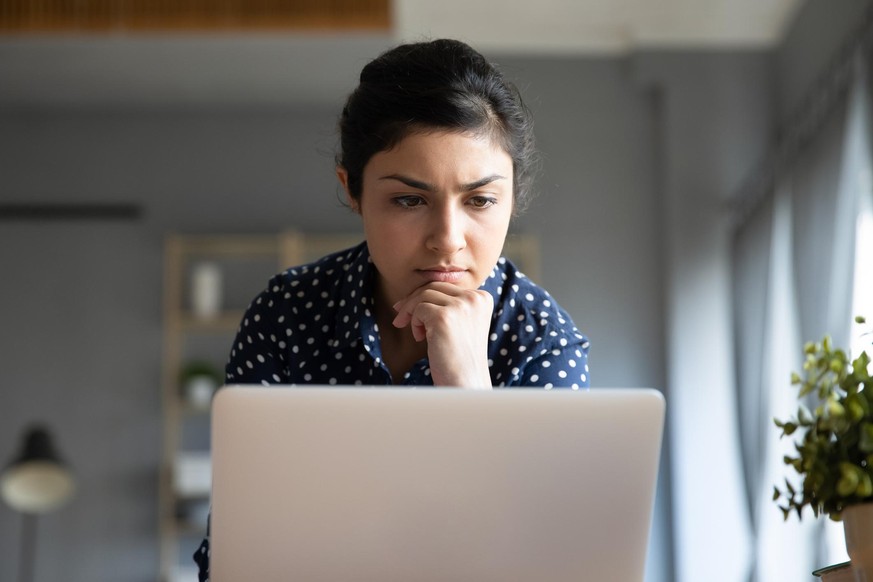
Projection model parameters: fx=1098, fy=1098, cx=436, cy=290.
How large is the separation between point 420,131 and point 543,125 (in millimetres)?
3903

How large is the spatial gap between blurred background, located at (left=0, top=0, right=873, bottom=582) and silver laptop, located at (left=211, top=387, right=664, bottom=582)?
3.72 metres

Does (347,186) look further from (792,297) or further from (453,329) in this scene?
(792,297)

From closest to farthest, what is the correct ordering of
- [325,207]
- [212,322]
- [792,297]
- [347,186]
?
[347,186] → [792,297] → [212,322] → [325,207]

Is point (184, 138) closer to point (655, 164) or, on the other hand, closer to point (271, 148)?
point (271, 148)

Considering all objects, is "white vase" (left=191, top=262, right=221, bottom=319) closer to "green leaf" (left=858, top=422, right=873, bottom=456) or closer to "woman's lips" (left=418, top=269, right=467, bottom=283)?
"woman's lips" (left=418, top=269, right=467, bottom=283)

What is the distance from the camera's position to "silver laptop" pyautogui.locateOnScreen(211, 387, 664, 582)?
2.61 ft

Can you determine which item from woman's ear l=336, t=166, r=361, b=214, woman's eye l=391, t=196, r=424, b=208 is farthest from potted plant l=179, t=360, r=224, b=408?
woman's eye l=391, t=196, r=424, b=208

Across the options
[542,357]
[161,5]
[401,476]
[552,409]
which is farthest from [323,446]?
[161,5]

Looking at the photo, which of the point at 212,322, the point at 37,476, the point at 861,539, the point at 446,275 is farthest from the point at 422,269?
the point at 212,322

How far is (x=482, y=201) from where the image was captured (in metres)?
1.29

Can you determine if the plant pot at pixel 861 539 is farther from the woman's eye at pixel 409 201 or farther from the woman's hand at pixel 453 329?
the woman's eye at pixel 409 201

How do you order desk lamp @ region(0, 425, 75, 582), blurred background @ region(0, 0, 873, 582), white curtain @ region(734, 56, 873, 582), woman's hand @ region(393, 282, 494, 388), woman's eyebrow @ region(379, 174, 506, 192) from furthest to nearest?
blurred background @ region(0, 0, 873, 582) → desk lamp @ region(0, 425, 75, 582) → white curtain @ region(734, 56, 873, 582) → woman's eyebrow @ region(379, 174, 506, 192) → woman's hand @ region(393, 282, 494, 388)

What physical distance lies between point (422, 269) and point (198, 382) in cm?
348

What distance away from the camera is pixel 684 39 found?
195 inches
